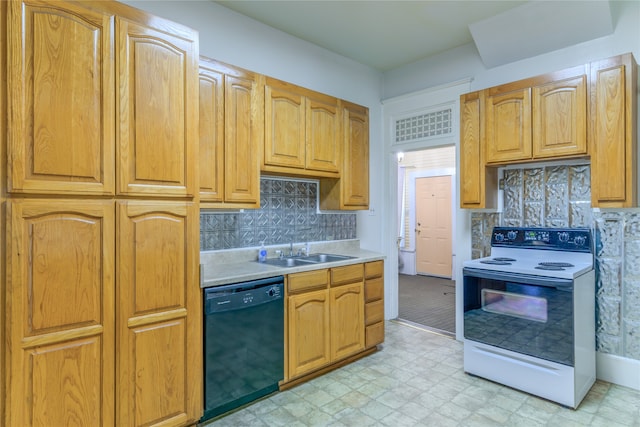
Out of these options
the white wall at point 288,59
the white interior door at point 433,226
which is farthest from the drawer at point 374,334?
the white interior door at point 433,226

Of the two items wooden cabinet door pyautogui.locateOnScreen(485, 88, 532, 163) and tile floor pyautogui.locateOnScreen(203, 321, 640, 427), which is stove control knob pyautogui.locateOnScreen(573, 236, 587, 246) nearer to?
wooden cabinet door pyautogui.locateOnScreen(485, 88, 532, 163)

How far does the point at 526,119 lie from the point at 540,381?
199 centimetres

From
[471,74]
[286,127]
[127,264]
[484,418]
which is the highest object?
[471,74]

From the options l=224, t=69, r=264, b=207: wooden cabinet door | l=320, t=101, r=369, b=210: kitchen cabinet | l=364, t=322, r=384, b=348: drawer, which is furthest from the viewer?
l=320, t=101, r=369, b=210: kitchen cabinet

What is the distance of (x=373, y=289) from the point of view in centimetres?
Result: 333

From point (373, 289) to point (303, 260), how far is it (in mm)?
708

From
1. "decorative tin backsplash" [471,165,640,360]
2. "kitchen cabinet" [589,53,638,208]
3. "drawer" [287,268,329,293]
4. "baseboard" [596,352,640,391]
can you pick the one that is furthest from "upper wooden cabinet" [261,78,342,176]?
"baseboard" [596,352,640,391]

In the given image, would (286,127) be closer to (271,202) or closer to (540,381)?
(271,202)

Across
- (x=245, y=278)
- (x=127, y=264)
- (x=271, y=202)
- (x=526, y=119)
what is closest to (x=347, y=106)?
(x=271, y=202)

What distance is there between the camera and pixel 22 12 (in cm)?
158

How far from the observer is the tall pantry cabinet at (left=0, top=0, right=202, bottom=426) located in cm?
159

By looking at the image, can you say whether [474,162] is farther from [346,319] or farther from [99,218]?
[99,218]

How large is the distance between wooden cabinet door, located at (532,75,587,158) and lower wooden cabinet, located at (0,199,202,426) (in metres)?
2.66

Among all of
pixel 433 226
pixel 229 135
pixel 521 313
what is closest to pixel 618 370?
pixel 521 313
